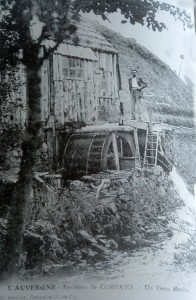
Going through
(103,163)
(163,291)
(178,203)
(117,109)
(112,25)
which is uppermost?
(112,25)

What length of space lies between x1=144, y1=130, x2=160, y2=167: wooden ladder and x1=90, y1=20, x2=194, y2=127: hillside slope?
11 cm

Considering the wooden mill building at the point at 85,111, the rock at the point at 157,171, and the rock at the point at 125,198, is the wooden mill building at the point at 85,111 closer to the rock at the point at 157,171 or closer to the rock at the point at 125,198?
the rock at the point at 157,171

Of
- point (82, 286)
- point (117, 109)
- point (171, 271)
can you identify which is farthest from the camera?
point (117, 109)

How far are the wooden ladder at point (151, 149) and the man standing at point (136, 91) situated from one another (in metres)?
0.12

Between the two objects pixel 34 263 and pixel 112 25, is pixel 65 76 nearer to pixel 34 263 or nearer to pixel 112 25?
pixel 112 25

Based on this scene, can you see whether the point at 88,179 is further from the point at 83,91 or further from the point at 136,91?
the point at 136,91

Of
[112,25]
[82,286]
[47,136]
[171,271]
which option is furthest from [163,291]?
[112,25]

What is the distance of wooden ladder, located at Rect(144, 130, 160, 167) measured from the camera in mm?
3211

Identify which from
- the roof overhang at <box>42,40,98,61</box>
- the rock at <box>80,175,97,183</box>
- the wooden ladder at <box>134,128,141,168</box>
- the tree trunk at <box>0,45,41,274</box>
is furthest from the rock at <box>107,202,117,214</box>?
the roof overhang at <box>42,40,98,61</box>

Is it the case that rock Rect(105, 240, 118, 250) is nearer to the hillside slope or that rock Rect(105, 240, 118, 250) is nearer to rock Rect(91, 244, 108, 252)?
rock Rect(91, 244, 108, 252)

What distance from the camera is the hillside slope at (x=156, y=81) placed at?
3.33 metres

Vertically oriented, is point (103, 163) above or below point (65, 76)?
below

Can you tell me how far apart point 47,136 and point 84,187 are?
12.8 inches

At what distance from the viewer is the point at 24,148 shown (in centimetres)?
304
